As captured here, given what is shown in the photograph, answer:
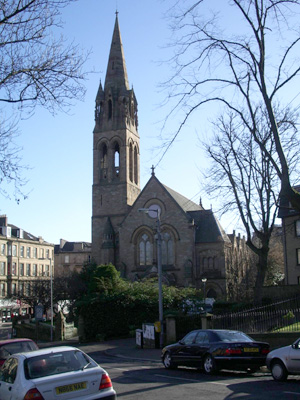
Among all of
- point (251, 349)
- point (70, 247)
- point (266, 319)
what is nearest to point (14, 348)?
point (251, 349)

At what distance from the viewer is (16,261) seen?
74312 mm

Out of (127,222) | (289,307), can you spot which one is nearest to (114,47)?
(127,222)

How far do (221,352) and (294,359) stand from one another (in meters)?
2.37

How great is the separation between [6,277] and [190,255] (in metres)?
32.8

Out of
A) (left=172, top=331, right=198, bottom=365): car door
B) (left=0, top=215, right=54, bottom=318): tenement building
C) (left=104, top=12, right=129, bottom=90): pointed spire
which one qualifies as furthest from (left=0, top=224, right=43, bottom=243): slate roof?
(left=172, top=331, right=198, bottom=365): car door

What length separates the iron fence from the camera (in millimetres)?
20219

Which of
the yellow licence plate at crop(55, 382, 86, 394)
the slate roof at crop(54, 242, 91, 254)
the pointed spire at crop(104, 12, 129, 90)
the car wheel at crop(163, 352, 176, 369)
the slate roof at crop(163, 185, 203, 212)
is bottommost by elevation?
the car wheel at crop(163, 352, 176, 369)

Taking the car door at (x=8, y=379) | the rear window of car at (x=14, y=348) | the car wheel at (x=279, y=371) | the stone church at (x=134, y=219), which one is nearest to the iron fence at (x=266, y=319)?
the car wheel at (x=279, y=371)

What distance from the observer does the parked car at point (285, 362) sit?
1238 centimetres

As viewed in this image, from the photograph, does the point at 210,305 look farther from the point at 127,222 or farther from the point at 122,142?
the point at 122,142

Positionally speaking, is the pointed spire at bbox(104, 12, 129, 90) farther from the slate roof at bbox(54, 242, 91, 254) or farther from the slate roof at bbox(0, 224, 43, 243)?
the slate roof at bbox(54, 242, 91, 254)

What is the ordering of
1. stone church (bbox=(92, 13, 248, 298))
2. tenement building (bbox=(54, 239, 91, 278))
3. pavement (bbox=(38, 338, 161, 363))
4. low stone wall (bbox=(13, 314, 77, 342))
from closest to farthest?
pavement (bbox=(38, 338, 161, 363)) → low stone wall (bbox=(13, 314, 77, 342)) → stone church (bbox=(92, 13, 248, 298)) → tenement building (bbox=(54, 239, 91, 278))

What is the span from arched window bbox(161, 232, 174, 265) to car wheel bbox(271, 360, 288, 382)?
130 feet

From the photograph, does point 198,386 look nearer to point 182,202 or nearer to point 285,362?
point 285,362
